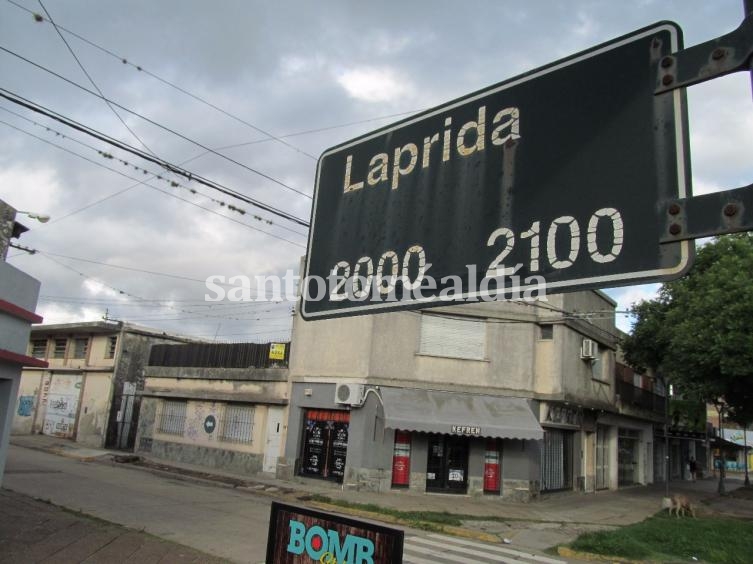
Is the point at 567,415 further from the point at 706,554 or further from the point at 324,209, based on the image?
the point at 324,209

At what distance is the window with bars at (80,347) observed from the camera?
31578 millimetres

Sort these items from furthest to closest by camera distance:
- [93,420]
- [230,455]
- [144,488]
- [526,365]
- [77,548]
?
[93,420] → [230,455] → [526,365] → [144,488] → [77,548]

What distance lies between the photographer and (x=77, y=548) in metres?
9.20

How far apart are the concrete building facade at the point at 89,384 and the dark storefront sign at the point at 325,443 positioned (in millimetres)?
12847

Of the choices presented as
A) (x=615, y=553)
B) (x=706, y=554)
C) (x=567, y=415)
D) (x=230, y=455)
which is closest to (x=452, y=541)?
(x=615, y=553)

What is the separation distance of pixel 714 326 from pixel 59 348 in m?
31.9

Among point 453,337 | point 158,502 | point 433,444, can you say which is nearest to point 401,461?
point 433,444

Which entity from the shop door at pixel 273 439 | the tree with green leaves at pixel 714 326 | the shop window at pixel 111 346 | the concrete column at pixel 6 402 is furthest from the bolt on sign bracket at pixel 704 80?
the shop window at pixel 111 346

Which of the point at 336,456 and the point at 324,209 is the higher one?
the point at 324,209

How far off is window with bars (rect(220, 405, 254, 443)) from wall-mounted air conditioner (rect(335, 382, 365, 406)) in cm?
466

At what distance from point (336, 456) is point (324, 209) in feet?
57.9

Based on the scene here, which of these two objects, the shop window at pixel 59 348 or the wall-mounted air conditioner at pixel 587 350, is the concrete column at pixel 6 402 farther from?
the shop window at pixel 59 348

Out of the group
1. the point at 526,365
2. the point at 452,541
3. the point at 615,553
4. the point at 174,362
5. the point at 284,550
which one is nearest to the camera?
the point at 284,550

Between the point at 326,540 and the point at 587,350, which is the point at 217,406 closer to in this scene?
the point at 587,350
